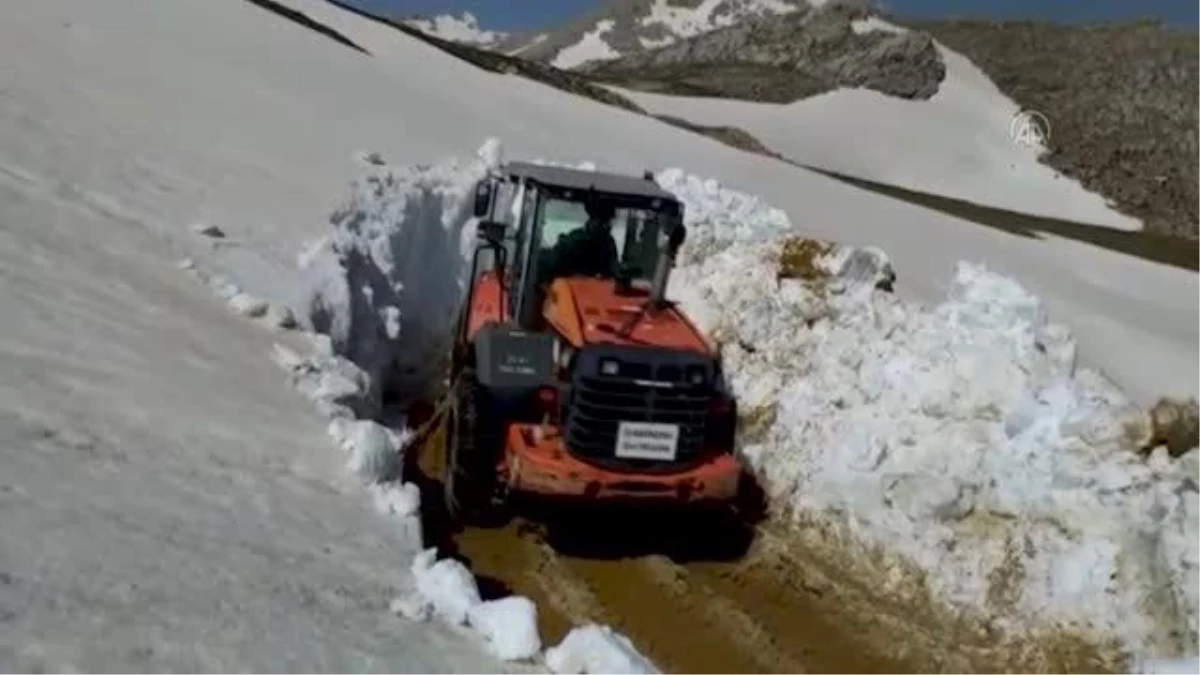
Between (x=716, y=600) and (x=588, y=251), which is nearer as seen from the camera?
(x=716, y=600)

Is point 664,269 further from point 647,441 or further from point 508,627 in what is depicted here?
point 508,627

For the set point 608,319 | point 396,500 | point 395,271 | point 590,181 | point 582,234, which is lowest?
point 395,271

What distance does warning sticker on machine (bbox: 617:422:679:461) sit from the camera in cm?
1039

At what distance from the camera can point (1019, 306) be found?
40.2 feet

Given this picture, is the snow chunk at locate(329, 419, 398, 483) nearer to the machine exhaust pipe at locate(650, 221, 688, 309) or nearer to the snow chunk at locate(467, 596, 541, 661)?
the snow chunk at locate(467, 596, 541, 661)

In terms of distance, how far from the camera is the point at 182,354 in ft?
33.3

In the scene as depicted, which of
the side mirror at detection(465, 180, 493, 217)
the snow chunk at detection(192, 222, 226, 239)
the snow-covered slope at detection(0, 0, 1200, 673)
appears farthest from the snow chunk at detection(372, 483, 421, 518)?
the snow chunk at detection(192, 222, 226, 239)

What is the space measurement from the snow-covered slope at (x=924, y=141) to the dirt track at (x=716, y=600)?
54261 millimetres

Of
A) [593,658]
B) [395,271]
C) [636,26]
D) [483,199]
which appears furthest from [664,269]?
[636,26]

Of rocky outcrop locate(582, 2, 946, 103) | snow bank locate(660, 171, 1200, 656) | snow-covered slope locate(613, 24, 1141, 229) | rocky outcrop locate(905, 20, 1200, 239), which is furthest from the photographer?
rocky outcrop locate(582, 2, 946, 103)

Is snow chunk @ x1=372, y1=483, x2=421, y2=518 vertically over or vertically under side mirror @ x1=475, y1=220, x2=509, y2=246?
under

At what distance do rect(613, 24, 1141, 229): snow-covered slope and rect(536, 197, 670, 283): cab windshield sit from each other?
5310cm

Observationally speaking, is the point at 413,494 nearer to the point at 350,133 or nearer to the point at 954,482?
the point at 954,482

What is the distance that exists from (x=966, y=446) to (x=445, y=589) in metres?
4.73
